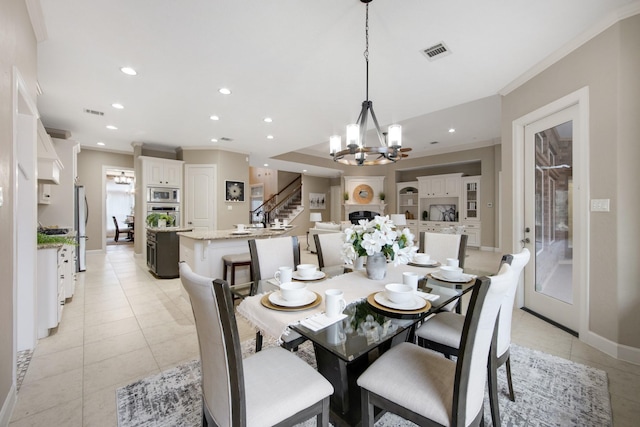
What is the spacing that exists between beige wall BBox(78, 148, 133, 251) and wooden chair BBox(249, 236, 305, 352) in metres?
7.03

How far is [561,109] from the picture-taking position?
269 cm

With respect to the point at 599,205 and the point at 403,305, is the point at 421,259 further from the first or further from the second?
the point at 599,205

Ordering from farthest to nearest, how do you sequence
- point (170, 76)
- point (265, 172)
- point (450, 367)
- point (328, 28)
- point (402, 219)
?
point (265, 172) → point (402, 219) → point (170, 76) → point (328, 28) → point (450, 367)

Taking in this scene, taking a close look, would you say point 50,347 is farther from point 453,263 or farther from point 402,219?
point 402,219

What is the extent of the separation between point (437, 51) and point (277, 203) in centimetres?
1000

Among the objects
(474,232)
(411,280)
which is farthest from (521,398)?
(474,232)

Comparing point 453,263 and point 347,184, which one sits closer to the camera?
point 453,263

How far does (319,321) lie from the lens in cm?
117

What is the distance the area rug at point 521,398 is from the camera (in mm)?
1525

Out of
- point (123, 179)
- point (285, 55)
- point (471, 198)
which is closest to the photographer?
point (285, 55)

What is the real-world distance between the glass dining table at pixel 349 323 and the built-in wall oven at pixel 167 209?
5560 mm

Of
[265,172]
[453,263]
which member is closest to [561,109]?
[453,263]

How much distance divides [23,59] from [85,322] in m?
2.54

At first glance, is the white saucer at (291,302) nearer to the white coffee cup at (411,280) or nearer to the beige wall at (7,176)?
the white coffee cup at (411,280)
